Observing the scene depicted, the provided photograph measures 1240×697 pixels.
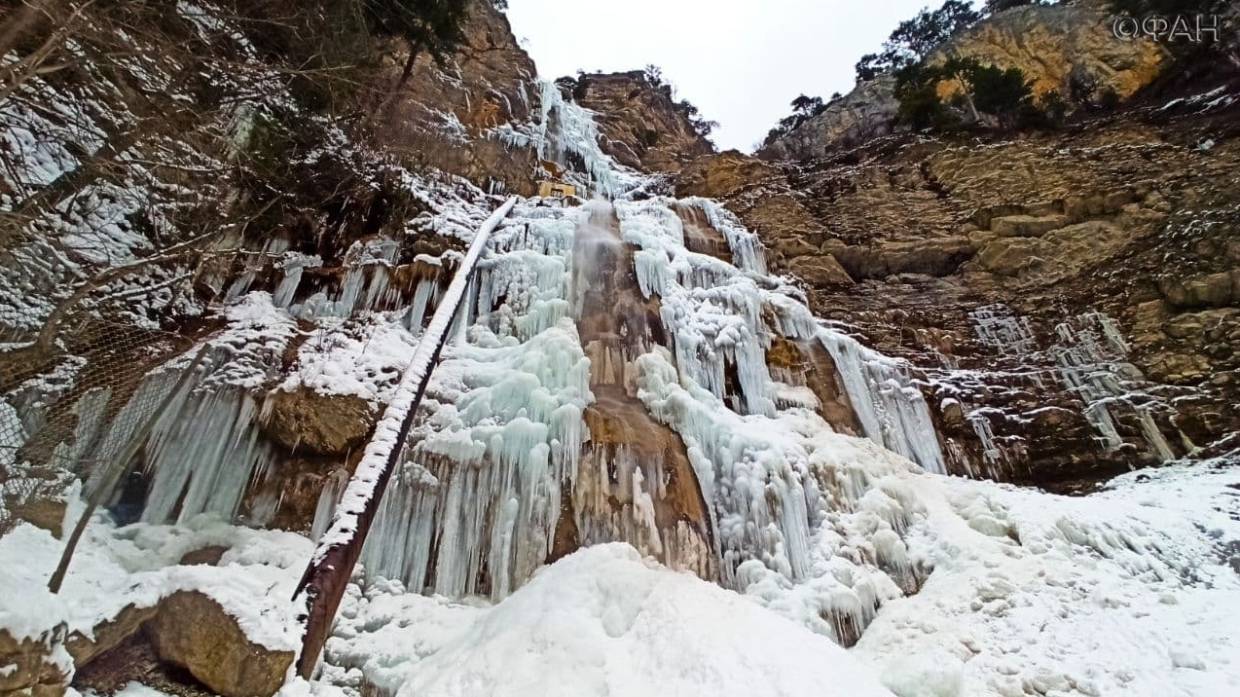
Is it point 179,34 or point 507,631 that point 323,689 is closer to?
point 507,631

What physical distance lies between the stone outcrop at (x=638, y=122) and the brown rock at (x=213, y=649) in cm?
2018

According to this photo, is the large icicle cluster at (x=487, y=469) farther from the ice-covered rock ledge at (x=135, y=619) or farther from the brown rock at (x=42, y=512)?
the brown rock at (x=42, y=512)

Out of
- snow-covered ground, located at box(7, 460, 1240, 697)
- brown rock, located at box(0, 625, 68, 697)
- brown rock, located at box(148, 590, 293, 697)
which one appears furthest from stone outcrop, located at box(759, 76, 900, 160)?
brown rock, located at box(0, 625, 68, 697)

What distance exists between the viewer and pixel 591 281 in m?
8.25

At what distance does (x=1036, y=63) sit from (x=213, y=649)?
25058mm

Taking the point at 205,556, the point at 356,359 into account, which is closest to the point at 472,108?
the point at 356,359

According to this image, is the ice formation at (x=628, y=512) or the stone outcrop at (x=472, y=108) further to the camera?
the stone outcrop at (x=472, y=108)

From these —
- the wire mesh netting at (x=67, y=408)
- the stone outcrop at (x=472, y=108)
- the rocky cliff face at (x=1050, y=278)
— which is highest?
the stone outcrop at (x=472, y=108)

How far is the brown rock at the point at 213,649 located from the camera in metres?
3.09

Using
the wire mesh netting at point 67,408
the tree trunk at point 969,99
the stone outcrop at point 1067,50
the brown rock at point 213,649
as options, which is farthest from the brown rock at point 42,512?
the stone outcrop at point 1067,50

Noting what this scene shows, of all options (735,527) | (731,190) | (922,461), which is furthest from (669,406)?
(731,190)

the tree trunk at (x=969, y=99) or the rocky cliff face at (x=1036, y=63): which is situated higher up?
the rocky cliff face at (x=1036, y=63)

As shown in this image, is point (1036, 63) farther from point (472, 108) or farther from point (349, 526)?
point (349, 526)

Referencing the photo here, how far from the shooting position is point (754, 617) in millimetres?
4109
